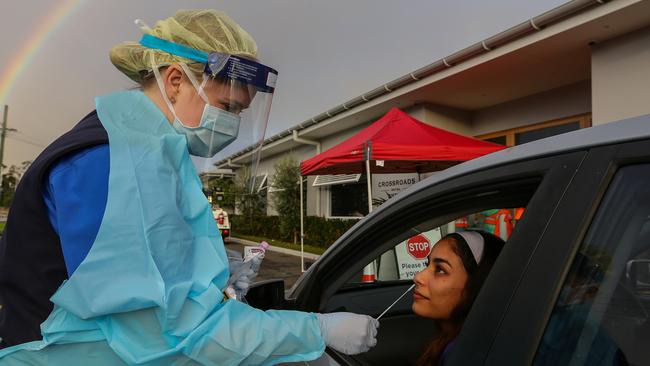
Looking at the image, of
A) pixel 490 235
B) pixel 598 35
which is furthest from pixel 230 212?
pixel 490 235

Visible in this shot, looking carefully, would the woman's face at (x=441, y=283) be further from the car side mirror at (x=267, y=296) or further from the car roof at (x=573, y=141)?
the car side mirror at (x=267, y=296)

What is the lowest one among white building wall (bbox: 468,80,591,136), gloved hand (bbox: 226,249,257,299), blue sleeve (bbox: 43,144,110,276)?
gloved hand (bbox: 226,249,257,299)

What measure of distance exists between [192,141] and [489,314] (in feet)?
3.36

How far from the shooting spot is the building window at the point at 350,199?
1352cm

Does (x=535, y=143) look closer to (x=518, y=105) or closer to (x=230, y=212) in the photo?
(x=518, y=105)

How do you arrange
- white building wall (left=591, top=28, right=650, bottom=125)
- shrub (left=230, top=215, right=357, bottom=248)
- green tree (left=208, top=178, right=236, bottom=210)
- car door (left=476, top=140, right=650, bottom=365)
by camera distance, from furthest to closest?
green tree (left=208, top=178, right=236, bottom=210) → shrub (left=230, top=215, right=357, bottom=248) → white building wall (left=591, top=28, right=650, bottom=125) → car door (left=476, top=140, right=650, bottom=365)

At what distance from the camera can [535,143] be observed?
1054 millimetres

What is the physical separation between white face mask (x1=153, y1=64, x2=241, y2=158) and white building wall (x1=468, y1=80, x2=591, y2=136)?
317 inches

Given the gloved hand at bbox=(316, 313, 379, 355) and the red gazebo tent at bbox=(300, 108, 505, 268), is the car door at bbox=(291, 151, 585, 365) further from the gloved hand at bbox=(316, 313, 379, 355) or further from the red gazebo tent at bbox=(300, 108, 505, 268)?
the red gazebo tent at bbox=(300, 108, 505, 268)

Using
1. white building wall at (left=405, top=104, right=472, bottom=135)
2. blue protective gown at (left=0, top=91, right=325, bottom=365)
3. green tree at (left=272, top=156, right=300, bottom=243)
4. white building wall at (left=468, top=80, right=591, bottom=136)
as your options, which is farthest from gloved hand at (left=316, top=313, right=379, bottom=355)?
green tree at (left=272, top=156, right=300, bottom=243)

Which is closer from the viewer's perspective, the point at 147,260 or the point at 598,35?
the point at 147,260

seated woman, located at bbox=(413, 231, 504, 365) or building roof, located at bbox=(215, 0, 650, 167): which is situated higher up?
building roof, located at bbox=(215, 0, 650, 167)

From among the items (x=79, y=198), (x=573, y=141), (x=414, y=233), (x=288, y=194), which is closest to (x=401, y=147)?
(x=414, y=233)

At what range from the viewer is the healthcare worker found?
0.94 metres
